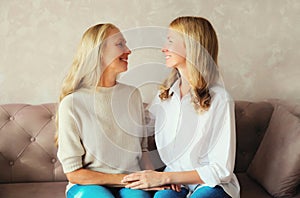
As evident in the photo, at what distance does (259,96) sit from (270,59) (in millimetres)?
213

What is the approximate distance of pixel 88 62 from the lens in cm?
187

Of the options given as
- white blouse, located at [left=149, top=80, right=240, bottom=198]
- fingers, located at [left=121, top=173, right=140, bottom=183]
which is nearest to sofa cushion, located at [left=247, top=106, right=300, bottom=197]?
white blouse, located at [left=149, top=80, right=240, bottom=198]

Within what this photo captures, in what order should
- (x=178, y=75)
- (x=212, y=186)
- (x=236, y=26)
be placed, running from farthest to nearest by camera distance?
(x=236, y=26)
(x=178, y=75)
(x=212, y=186)

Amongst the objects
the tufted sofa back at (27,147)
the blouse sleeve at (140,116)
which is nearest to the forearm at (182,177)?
the blouse sleeve at (140,116)

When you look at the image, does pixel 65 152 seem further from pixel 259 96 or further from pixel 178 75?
pixel 259 96

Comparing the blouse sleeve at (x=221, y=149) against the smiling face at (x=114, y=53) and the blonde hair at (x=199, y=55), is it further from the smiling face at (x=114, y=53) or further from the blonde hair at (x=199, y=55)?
the smiling face at (x=114, y=53)

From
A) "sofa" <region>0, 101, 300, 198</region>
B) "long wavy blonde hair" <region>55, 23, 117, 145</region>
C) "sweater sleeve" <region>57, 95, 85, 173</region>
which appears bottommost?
"sofa" <region>0, 101, 300, 198</region>

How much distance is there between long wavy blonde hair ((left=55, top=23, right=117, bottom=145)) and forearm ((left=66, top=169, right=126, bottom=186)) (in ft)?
1.02

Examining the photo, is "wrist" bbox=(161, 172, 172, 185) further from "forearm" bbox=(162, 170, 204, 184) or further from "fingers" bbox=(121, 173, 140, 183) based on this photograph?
"fingers" bbox=(121, 173, 140, 183)

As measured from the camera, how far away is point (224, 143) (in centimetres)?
184

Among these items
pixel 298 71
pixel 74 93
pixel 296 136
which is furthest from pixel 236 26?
pixel 74 93

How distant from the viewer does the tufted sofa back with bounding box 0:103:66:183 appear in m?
2.23

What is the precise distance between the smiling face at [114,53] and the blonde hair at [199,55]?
0.76ft

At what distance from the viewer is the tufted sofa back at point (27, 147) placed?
223 centimetres
